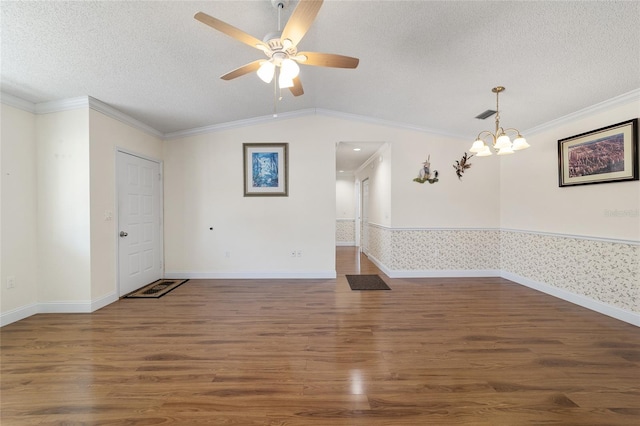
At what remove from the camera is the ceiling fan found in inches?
62.2

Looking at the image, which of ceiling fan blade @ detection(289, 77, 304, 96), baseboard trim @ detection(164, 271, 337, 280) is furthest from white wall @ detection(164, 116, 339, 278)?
ceiling fan blade @ detection(289, 77, 304, 96)

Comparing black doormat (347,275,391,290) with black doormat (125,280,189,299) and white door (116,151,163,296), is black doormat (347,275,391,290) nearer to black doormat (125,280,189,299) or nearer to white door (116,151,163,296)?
Answer: black doormat (125,280,189,299)

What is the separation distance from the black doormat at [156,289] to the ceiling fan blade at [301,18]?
3.75m

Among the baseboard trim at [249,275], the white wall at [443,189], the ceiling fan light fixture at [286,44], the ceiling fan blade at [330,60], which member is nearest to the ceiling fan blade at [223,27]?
the ceiling fan light fixture at [286,44]

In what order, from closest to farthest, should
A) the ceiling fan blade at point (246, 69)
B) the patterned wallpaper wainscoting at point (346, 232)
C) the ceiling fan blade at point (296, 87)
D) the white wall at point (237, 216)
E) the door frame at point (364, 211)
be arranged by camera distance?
the ceiling fan blade at point (246, 69) → the ceiling fan blade at point (296, 87) → the white wall at point (237, 216) → the door frame at point (364, 211) → the patterned wallpaper wainscoting at point (346, 232)

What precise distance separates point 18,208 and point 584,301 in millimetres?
6953

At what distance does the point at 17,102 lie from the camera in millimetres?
2949

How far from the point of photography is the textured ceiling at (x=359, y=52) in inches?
78.1

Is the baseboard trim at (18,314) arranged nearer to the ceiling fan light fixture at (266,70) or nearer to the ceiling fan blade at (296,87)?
the ceiling fan light fixture at (266,70)

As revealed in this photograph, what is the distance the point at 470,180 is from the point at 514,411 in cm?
391

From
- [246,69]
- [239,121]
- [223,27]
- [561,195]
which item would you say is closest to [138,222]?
[239,121]

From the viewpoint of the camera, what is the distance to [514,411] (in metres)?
1.62

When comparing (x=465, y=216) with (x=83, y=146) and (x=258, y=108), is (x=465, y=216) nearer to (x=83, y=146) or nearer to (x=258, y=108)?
(x=258, y=108)

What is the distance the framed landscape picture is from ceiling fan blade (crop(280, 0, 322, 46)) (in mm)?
3627
